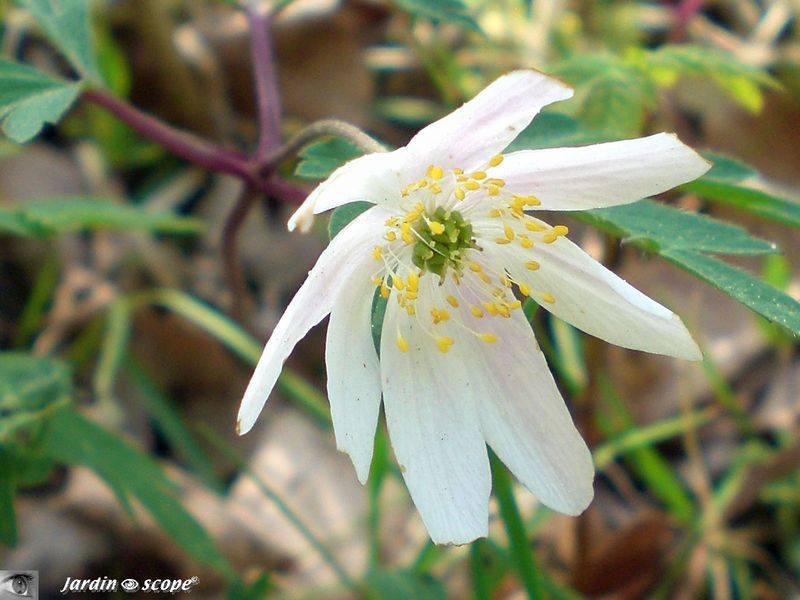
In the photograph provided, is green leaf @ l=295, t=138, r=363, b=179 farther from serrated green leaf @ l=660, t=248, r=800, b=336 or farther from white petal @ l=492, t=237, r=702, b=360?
serrated green leaf @ l=660, t=248, r=800, b=336

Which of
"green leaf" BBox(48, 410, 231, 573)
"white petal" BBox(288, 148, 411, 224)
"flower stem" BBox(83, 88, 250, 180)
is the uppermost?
"white petal" BBox(288, 148, 411, 224)

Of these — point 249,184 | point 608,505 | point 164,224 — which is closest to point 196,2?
point 164,224

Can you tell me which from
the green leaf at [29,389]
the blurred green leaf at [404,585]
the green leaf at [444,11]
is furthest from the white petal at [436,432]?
the green leaf at [29,389]

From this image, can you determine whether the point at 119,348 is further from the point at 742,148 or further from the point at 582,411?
the point at 742,148

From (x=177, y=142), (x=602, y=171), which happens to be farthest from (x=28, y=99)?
Result: (x=602, y=171)

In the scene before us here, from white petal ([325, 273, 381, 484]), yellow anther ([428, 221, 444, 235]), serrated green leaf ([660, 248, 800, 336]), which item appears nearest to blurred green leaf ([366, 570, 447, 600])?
white petal ([325, 273, 381, 484])

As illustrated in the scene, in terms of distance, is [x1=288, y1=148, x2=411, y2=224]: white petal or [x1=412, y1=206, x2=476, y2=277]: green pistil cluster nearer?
[x1=288, y1=148, x2=411, y2=224]: white petal

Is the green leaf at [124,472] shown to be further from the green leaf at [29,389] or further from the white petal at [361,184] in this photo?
the white petal at [361,184]
